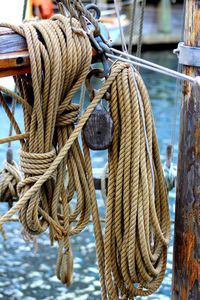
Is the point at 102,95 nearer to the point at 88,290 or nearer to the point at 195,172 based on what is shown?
the point at 195,172

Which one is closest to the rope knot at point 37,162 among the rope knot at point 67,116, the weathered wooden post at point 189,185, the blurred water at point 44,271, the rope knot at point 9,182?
the rope knot at point 67,116

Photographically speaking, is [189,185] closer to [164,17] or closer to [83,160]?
[83,160]

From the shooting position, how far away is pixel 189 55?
2.41m

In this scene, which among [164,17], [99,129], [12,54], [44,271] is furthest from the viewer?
[164,17]

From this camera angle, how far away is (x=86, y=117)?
7.80 feet

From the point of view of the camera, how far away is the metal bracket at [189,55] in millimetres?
2387

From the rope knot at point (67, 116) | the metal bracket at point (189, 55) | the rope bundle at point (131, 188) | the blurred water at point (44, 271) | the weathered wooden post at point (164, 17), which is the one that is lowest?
the weathered wooden post at point (164, 17)

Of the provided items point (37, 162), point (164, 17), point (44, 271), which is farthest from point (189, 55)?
point (164, 17)

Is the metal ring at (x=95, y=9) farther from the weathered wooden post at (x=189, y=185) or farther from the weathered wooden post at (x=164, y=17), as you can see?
the weathered wooden post at (x=164, y=17)

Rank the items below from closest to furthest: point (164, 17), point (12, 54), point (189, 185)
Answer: point (12, 54) < point (189, 185) < point (164, 17)

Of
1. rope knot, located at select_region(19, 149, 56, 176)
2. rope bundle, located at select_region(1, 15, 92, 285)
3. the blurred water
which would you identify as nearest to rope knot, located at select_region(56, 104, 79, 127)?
rope bundle, located at select_region(1, 15, 92, 285)

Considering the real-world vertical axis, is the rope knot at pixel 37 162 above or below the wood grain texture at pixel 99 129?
below

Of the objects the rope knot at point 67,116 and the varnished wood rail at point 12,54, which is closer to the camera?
the varnished wood rail at point 12,54

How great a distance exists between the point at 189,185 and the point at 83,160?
1.22ft
